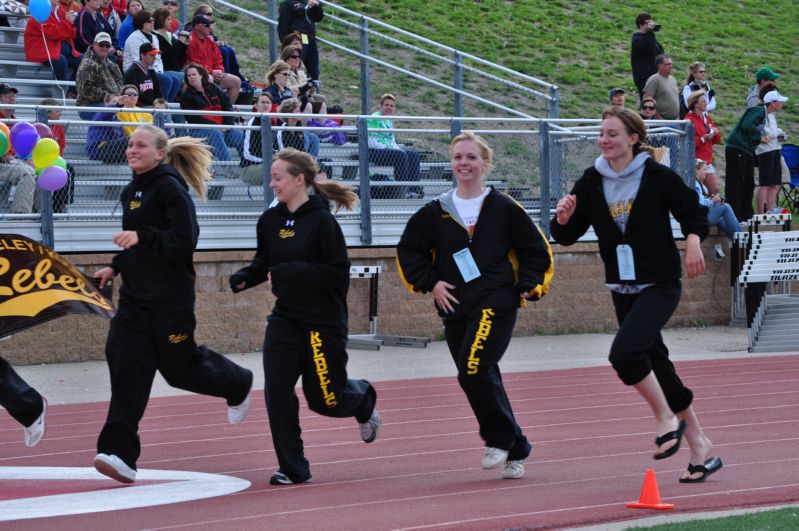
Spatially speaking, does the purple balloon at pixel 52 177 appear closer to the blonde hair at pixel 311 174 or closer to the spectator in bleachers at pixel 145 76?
the blonde hair at pixel 311 174

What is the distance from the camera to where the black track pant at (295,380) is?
7.77 m

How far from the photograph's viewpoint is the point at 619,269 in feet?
24.8

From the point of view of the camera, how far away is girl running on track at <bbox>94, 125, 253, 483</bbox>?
7637 mm

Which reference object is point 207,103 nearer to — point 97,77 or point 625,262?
point 97,77

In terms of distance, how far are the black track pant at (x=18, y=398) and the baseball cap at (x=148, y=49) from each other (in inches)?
341

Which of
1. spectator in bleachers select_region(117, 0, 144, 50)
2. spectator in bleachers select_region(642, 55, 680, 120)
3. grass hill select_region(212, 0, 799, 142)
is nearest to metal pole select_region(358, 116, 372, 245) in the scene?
Answer: spectator in bleachers select_region(117, 0, 144, 50)

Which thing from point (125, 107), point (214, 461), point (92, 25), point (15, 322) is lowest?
point (214, 461)

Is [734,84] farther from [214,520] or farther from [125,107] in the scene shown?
[214,520]

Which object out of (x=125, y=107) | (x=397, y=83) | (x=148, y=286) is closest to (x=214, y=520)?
(x=148, y=286)

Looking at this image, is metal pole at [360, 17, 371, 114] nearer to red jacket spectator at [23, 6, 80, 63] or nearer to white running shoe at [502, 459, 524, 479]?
red jacket spectator at [23, 6, 80, 63]

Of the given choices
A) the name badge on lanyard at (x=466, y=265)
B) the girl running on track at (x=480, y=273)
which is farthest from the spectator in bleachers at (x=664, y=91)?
the name badge on lanyard at (x=466, y=265)

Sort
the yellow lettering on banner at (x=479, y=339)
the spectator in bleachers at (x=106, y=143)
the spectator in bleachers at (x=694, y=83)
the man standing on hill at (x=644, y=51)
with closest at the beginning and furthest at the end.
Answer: the yellow lettering on banner at (x=479, y=339)
the spectator in bleachers at (x=106, y=143)
the spectator in bleachers at (x=694, y=83)
the man standing on hill at (x=644, y=51)

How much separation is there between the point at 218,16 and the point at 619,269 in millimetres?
20018

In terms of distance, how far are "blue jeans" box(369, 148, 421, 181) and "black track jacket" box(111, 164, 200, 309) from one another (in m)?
7.52
